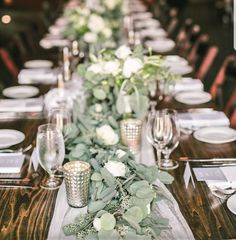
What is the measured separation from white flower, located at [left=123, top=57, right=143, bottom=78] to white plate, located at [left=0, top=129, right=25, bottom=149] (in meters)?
0.55

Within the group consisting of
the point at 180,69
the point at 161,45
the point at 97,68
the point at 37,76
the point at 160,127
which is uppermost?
the point at 97,68

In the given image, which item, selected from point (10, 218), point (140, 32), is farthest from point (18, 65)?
point (10, 218)

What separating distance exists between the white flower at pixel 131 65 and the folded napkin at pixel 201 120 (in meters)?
0.41

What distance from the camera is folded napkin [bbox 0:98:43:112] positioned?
3.10 metres

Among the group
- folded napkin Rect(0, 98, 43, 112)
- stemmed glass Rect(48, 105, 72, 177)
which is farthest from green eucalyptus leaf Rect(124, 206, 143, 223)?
folded napkin Rect(0, 98, 43, 112)

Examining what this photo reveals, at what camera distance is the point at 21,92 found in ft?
11.5

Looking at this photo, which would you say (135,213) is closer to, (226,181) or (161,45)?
(226,181)

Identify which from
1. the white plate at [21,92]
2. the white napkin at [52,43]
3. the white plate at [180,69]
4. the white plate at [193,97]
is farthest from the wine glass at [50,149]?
the white napkin at [52,43]

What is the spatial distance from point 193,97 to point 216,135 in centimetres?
71

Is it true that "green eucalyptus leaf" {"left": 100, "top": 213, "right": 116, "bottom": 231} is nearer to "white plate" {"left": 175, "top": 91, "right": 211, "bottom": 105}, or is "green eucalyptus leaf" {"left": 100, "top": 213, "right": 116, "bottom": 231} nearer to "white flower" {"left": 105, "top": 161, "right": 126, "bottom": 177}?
"white flower" {"left": 105, "top": 161, "right": 126, "bottom": 177}

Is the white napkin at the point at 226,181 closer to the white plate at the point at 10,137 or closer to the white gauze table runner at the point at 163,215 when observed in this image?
the white gauze table runner at the point at 163,215

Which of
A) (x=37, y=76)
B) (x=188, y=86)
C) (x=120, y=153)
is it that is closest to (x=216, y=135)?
(x=120, y=153)

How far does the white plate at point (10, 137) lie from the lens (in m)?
2.52

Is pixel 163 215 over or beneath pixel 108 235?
beneath
